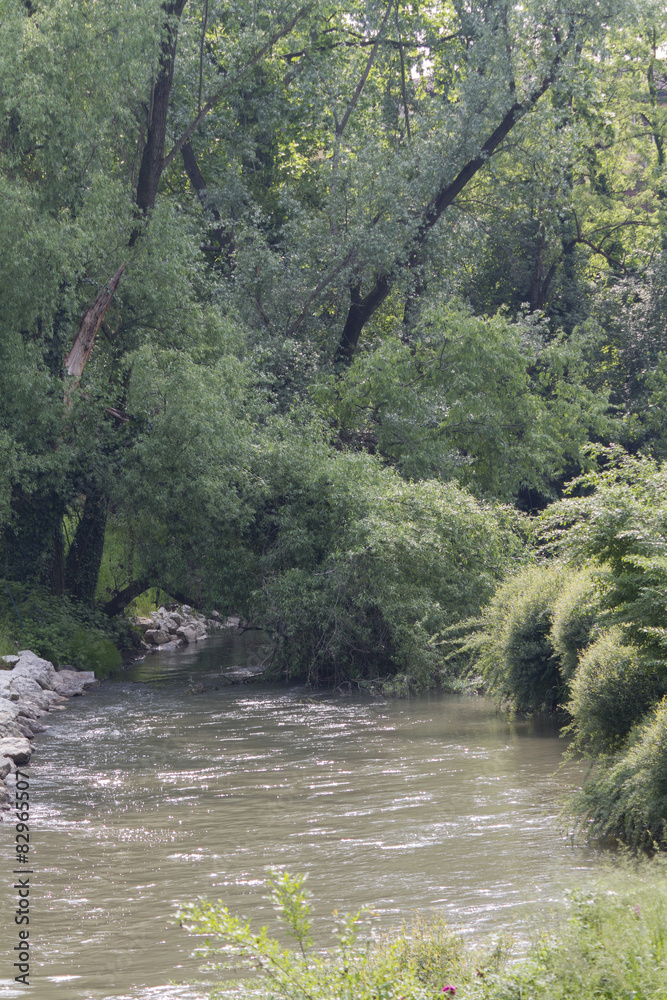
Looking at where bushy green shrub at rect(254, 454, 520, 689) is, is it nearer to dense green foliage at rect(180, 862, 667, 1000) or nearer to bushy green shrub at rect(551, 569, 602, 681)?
Result: bushy green shrub at rect(551, 569, 602, 681)

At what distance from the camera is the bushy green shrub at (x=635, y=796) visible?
7.27 metres

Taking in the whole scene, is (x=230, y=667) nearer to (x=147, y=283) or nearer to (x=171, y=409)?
(x=171, y=409)

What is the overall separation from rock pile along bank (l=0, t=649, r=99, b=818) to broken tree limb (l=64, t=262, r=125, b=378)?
5585 millimetres

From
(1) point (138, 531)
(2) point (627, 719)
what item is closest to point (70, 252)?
(1) point (138, 531)

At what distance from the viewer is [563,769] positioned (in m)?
10.6

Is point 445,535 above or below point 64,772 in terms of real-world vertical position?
above

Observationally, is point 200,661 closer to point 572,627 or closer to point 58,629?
point 58,629

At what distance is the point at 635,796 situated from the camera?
292 inches

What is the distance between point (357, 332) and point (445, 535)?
32.3 ft

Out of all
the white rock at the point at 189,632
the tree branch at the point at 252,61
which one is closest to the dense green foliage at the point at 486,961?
the tree branch at the point at 252,61

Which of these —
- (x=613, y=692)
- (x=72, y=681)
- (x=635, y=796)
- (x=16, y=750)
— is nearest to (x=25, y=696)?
(x=72, y=681)

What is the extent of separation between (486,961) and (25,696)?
11977 mm

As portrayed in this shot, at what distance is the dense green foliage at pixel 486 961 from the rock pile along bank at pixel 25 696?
20.3 feet

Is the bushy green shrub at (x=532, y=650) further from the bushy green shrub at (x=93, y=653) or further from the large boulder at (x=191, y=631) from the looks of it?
the large boulder at (x=191, y=631)
